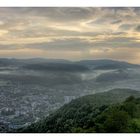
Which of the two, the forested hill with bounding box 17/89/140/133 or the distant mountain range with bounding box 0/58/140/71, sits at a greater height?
the distant mountain range with bounding box 0/58/140/71

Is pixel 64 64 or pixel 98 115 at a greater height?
pixel 64 64

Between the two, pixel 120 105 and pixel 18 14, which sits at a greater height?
pixel 18 14

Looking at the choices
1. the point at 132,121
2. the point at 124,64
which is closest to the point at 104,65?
the point at 124,64

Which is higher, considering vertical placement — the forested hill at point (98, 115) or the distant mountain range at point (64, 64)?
the distant mountain range at point (64, 64)

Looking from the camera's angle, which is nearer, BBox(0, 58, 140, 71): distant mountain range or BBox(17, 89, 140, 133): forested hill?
BBox(17, 89, 140, 133): forested hill

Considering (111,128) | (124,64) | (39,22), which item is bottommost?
(111,128)

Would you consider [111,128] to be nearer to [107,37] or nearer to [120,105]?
[120,105]

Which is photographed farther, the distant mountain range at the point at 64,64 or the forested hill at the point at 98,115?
the distant mountain range at the point at 64,64
